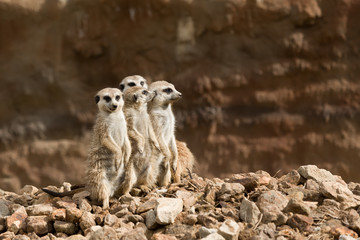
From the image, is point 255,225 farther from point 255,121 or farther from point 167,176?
point 255,121

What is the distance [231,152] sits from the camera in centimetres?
746

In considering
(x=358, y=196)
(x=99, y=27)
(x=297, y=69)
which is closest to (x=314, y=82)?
(x=297, y=69)

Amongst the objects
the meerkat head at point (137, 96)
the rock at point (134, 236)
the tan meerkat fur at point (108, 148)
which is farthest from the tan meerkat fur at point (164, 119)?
the rock at point (134, 236)

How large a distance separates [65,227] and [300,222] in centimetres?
142

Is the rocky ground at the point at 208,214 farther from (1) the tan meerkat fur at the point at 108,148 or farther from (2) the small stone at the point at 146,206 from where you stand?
(1) the tan meerkat fur at the point at 108,148

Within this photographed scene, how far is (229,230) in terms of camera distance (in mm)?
3131

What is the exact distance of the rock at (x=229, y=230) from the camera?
10.2 feet

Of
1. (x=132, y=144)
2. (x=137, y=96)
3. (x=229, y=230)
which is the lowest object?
(x=229, y=230)

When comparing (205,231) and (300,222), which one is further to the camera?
(300,222)

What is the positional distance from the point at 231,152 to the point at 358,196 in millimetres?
3646

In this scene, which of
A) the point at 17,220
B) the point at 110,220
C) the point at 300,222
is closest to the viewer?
the point at 300,222

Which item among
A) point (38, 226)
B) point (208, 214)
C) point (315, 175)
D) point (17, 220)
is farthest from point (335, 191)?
point (17, 220)

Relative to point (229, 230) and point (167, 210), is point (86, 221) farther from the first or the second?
point (229, 230)

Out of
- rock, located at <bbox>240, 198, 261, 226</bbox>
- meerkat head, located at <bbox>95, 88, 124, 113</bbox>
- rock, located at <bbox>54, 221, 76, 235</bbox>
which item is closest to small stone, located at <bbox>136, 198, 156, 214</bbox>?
rock, located at <bbox>54, 221, 76, 235</bbox>
